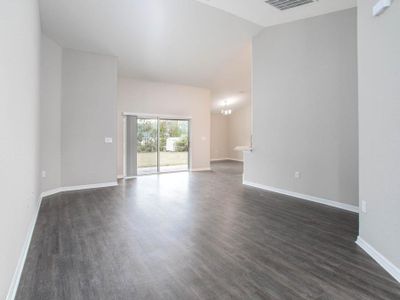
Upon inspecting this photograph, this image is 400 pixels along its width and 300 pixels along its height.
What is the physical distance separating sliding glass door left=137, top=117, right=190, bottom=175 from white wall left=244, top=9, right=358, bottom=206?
10.8ft

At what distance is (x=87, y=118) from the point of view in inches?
216

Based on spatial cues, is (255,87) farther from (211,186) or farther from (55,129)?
(55,129)

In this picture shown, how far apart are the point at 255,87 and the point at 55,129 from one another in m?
4.83

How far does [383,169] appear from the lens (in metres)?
2.18

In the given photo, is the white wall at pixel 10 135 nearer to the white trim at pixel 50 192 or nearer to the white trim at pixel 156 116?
the white trim at pixel 50 192

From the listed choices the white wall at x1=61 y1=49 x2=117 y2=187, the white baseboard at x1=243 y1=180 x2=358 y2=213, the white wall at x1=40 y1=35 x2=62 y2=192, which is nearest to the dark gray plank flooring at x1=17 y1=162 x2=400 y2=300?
the white baseboard at x1=243 y1=180 x2=358 y2=213

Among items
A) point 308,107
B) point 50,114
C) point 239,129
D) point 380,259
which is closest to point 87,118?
point 50,114

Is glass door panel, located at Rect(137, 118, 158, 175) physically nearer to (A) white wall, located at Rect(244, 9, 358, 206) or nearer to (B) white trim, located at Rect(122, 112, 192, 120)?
(B) white trim, located at Rect(122, 112, 192, 120)

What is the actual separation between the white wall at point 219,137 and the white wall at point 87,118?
7064 mm

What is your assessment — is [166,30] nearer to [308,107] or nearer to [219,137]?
[308,107]

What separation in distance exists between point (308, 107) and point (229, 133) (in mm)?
8227

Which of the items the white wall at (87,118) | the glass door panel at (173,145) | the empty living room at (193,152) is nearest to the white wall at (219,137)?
the empty living room at (193,152)

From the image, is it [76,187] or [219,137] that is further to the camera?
[219,137]

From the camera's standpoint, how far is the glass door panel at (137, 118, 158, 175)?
24.5 ft
